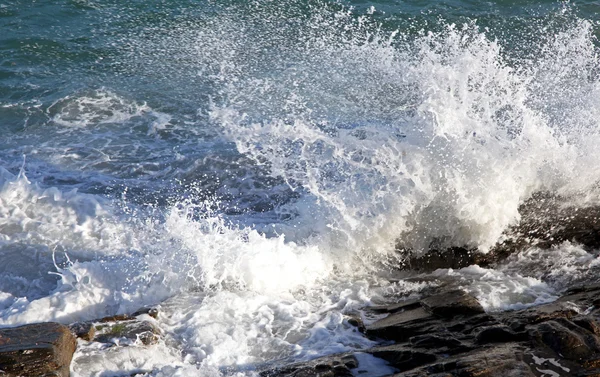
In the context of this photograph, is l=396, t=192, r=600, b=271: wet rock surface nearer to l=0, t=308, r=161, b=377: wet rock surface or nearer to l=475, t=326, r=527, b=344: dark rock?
l=475, t=326, r=527, b=344: dark rock

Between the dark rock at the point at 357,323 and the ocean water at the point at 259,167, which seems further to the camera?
the ocean water at the point at 259,167

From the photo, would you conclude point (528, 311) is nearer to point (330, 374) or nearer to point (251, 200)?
point (330, 374)

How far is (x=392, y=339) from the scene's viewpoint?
543 centimetres

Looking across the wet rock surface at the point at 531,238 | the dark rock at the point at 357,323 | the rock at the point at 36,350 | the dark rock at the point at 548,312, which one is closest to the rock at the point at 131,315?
the rock at the point at 36,350

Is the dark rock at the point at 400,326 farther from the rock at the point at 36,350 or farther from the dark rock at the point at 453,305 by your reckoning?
the rock at the point at 36,350

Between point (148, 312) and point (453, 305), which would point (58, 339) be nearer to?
point (148, 312)

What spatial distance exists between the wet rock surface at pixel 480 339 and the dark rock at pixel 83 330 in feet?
4.90

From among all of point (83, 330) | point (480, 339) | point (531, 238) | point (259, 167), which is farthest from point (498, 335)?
point (259, 167)

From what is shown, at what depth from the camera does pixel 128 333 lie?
5547mm

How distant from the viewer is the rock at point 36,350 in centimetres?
471

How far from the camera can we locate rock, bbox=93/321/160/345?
17.9ft

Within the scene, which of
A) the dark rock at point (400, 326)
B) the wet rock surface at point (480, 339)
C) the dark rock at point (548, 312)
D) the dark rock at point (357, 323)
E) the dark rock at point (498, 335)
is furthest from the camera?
the dark rock at point (357, 323)

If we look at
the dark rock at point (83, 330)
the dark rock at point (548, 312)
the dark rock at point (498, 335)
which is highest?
the dark rock at point (548, 312)

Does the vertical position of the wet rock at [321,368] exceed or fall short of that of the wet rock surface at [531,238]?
it falls short
